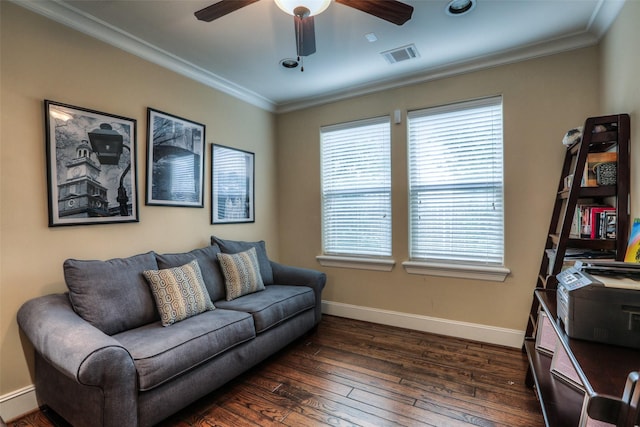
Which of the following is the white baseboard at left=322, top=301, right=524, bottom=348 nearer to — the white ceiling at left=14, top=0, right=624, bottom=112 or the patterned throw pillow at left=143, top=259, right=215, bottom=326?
the patterned throw pillow at left=143, top=259, right=215, bottom=326

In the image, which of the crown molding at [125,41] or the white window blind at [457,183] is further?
the white window blind at [457,183]

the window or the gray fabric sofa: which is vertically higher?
the window

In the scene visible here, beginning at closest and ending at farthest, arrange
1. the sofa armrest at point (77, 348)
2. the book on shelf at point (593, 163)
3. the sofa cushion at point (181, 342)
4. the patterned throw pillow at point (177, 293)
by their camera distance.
Answer: 1. the sofa armrest at point (77, 348)
2. the sofa cushion at point (181, 342)
3. the book on shelf at point (593, 163)
4. the patterned throw pillow at point (177, 293)

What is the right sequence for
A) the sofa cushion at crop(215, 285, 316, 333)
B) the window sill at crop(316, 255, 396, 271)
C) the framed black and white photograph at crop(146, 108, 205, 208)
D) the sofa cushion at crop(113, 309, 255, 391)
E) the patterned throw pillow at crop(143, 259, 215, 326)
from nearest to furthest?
the sofa cushion at crop(113, 309, 255, 391) → the patterned throw pillow at crop(143, 259, 215, 326) → the sofa cushion at crop(215, 285, 316, 333) → the framed black and white photograph at crop(146, 108, 205, 208) → the window sill at crop(316, 255, 396, 271)

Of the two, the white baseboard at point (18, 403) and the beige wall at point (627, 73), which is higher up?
the beige wall at point (627, 73)

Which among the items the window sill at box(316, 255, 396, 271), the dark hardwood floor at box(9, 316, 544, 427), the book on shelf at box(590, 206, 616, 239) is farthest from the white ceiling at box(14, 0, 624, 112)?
the dark hardwood floor at box(9, 316, 544, 427)

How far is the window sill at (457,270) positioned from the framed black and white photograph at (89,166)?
8.56 ft

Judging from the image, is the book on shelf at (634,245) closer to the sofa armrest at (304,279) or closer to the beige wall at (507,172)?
the beige wall at (507,172)

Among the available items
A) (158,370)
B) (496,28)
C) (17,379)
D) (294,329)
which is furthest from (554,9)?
(17,379)

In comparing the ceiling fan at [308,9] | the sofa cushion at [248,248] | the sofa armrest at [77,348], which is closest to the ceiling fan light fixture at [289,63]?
the ceiling fan at [308,9]

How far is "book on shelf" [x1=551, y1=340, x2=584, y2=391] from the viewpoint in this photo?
1.62 meters

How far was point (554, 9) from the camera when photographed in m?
2.14

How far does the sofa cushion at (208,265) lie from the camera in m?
2.52

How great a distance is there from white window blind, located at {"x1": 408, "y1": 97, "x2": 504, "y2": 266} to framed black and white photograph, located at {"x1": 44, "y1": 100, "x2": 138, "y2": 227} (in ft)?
8.49
